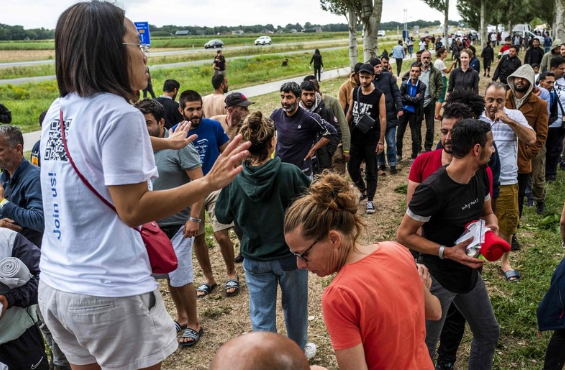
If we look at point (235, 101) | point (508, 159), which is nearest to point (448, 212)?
point (508, 159)

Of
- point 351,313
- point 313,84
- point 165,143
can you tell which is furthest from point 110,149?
point 313,84

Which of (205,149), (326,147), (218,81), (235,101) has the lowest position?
(326,147)

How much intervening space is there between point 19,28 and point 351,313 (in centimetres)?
11691

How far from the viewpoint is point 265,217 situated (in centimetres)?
326

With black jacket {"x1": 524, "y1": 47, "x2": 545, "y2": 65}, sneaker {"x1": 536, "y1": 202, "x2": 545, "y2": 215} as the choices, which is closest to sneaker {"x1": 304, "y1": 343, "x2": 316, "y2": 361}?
sneaker {"x1": 536, "y1": 202, "x2": 545, "y2": 215}

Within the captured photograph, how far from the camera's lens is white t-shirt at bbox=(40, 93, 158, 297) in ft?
5.55

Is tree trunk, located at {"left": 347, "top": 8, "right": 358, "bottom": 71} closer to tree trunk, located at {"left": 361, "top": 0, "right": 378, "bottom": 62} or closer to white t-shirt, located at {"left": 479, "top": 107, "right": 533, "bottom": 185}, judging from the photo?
tree trunk, located at {"left": 361, "top": 0, "right": 378, "bottom": 62}

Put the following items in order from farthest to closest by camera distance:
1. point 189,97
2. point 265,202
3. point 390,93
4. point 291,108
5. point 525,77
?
point 390,93 → point 525,77 → point 291,108 → point 189,97 → point 265,202

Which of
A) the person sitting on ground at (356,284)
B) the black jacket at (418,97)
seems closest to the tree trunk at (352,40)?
the black jacket at (418,97)

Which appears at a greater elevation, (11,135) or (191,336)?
(11,135)

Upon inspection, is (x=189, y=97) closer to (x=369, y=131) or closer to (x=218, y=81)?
(x=218, y=81)

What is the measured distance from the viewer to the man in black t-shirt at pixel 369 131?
7156 mm

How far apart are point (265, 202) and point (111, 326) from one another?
62.7 inches

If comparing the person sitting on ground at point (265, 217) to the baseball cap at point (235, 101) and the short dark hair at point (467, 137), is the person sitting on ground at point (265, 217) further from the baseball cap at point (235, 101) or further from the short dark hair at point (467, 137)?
the baseball cap at point (235, 101)
